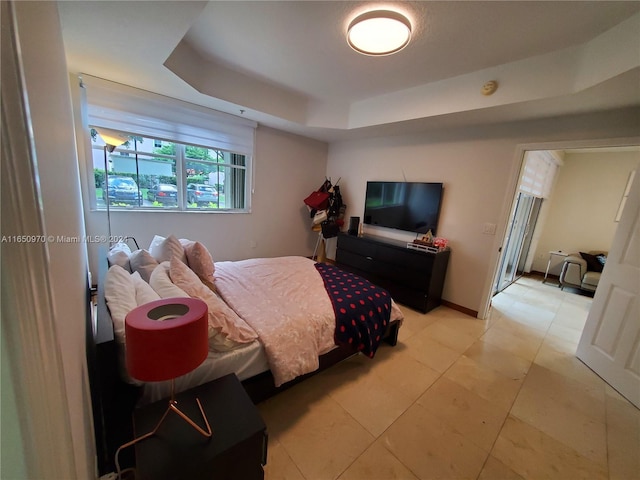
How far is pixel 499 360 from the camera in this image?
2.21 metres

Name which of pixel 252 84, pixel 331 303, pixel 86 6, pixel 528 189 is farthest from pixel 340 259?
pixel 86 6

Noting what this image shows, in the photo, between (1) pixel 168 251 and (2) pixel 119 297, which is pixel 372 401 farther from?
(1) pixel 168 251

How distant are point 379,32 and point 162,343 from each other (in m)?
2.19

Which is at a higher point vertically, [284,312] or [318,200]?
[318,200]

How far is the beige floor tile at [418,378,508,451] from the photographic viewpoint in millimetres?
1512

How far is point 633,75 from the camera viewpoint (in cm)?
158

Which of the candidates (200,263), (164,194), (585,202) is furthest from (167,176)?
(585,202)

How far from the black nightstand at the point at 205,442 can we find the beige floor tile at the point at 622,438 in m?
1.97

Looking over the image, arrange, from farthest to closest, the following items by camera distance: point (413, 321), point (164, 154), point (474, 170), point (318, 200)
A: point (318, 200) < point (164, 154) < point (474, 170) < point (413, 321)

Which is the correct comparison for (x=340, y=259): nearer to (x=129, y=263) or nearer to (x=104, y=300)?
(x=129, y=263)

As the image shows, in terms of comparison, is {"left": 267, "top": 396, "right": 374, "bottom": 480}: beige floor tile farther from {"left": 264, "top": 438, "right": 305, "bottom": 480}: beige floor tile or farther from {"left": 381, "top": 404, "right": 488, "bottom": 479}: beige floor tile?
{"left": 381, "top": 404, "right": 488, "bottom": 479}: beige floor tile

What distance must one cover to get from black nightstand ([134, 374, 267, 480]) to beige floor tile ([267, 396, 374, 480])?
414 millimetres

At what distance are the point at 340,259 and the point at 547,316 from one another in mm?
2850

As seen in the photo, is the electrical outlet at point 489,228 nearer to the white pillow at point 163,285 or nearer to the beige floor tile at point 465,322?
the beige floor tile at point 465,322
